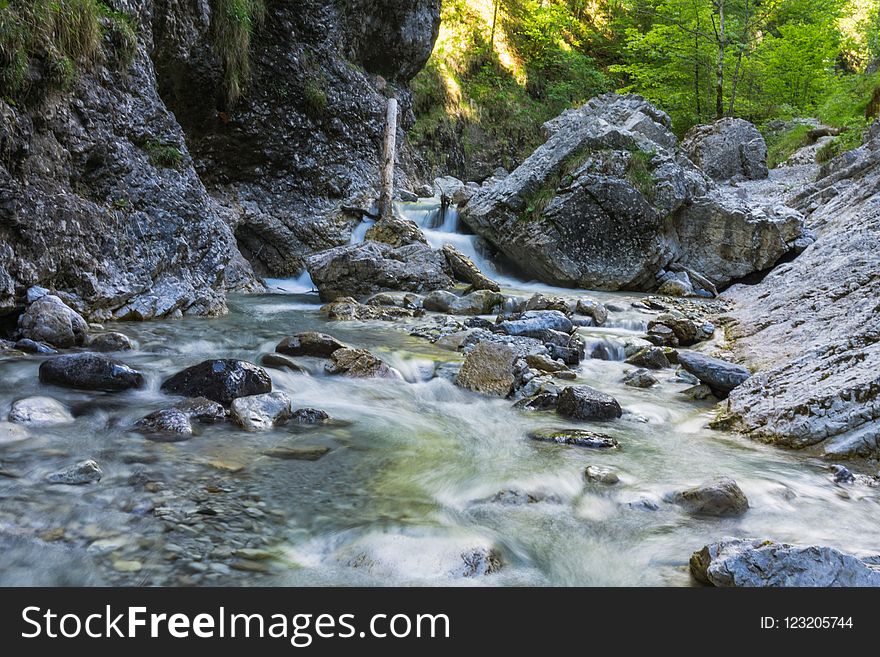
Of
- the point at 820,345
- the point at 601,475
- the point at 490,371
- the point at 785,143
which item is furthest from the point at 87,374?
the point at 785,143

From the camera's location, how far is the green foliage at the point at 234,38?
1126cm

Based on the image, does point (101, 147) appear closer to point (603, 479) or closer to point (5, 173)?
point (5, 173)

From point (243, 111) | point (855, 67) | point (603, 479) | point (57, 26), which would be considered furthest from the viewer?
point (855, 67)

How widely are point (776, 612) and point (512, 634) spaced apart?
84 cm

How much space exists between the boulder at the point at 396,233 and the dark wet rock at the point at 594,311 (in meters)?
4.47

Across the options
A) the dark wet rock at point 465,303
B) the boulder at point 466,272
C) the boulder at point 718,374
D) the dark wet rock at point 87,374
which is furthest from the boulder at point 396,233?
the dark wet rock at point 87,374

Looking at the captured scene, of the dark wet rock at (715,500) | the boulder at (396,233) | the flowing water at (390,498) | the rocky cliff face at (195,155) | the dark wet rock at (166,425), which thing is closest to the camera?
the flowing water at (390,498)

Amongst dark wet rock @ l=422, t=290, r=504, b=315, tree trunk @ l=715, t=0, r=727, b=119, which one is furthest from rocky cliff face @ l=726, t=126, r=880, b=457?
tree trunk @ l=715, t=0, r=727, b=119

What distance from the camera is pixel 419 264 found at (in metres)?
11.0

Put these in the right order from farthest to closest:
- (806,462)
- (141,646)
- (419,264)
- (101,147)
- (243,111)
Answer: (243,111)
(419,264)
(101,147)
(806,462)
(141,646)

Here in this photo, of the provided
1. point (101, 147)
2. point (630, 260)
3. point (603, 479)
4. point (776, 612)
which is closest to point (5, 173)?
point (101, 147)

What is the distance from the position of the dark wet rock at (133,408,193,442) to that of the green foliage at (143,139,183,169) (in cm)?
545

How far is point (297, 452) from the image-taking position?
3576 mm

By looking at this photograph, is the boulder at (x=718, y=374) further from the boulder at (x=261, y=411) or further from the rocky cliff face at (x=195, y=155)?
the rocky cliff face at (x=195, y=155)
